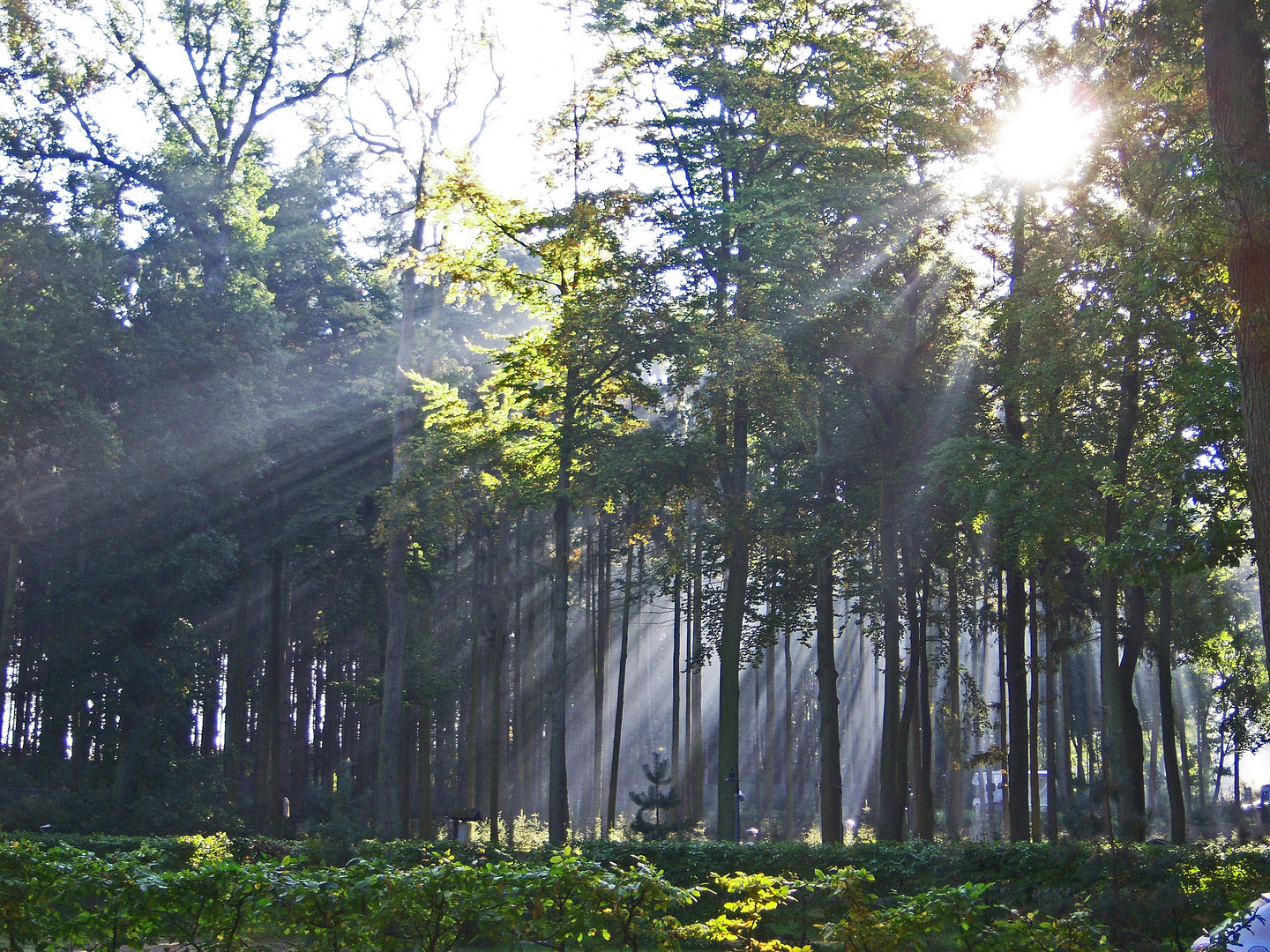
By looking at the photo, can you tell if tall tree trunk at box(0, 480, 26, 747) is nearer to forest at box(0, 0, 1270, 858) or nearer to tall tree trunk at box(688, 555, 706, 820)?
forest at box(0, 0, 1270, 858)

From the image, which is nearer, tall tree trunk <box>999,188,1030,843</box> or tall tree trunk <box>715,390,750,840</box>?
tall tree trunk <box>999,188,1030,843</box>

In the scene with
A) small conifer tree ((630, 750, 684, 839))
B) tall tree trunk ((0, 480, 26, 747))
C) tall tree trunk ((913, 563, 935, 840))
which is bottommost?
small conifer tree ((630, 750, 684, 839))

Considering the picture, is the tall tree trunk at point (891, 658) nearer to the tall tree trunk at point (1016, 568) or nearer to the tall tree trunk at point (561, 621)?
the tall tree trunk at point (1016, 568)

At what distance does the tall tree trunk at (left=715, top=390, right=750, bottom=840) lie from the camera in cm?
1917

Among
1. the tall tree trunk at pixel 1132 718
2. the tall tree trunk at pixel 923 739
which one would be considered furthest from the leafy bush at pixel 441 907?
the tall tree trunk at pixel 923 739

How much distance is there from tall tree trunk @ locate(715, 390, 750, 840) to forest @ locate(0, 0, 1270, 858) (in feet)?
0.31

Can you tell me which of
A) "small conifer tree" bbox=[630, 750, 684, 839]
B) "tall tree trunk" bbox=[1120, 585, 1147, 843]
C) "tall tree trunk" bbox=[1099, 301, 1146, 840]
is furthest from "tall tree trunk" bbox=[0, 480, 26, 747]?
"tall tree trunk" bbox=[1120, 585, 1147, 843]

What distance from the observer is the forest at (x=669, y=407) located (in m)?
14.6

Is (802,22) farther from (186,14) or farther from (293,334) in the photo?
(293,334)

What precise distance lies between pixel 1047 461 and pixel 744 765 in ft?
138

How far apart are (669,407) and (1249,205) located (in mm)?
29391

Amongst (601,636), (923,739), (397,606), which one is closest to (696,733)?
(601,636)

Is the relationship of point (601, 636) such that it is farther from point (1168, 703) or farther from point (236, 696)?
point (1168, 703)

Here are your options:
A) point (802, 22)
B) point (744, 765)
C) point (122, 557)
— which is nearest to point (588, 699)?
point (744, 765)
